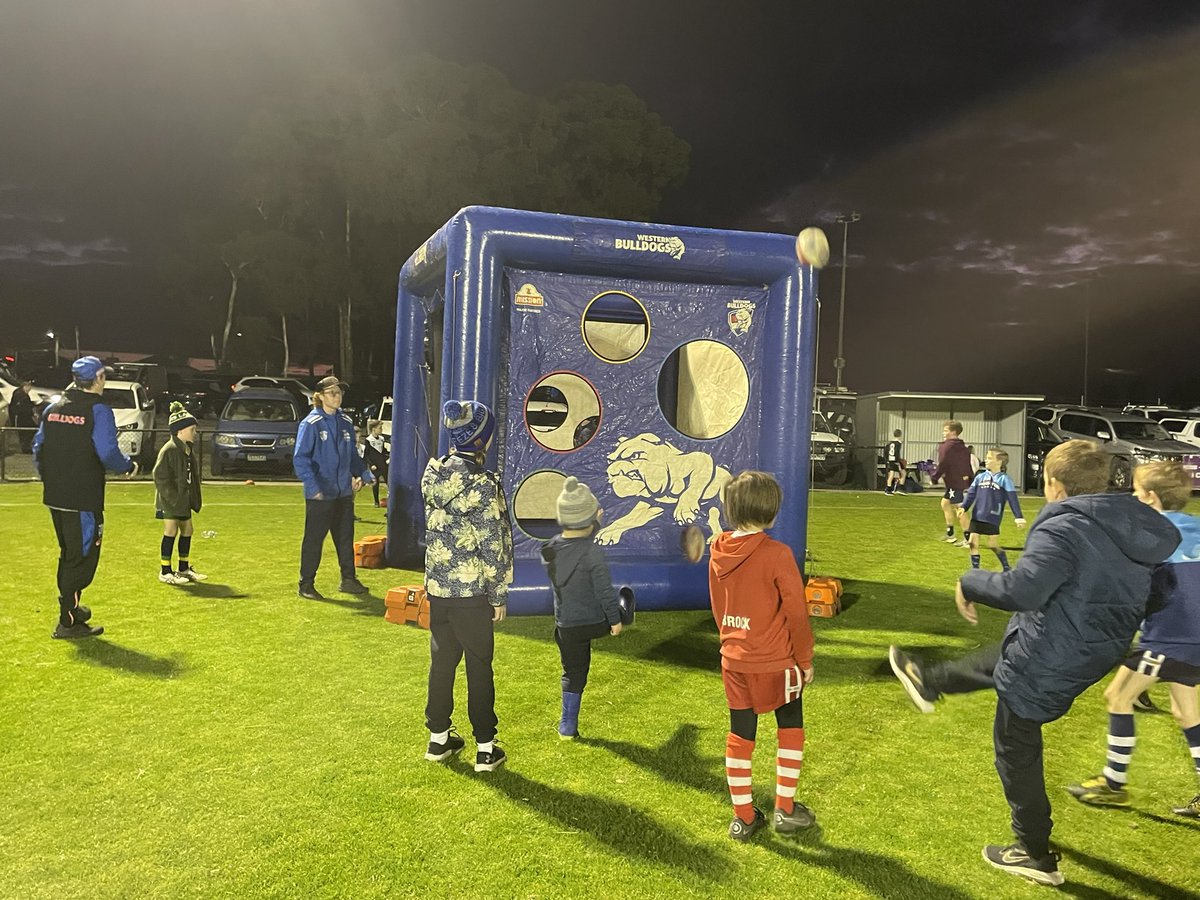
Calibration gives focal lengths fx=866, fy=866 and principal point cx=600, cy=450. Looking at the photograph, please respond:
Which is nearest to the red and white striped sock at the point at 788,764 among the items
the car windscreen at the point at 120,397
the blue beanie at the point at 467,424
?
the blue beanie at the point at 467,424

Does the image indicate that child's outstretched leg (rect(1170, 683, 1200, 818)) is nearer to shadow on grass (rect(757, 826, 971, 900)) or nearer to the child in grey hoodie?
shadow on grass (rect(757, 826, 971, 900))

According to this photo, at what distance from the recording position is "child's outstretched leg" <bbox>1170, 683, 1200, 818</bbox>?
3.79m

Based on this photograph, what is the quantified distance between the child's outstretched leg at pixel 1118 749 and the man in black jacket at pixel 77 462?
6.20m

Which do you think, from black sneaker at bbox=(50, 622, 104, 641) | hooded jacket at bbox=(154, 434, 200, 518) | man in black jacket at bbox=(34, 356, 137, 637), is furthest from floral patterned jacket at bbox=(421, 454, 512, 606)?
hooded jacket at bbox=(154, 434, 200, 518)

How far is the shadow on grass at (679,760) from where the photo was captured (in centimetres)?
404

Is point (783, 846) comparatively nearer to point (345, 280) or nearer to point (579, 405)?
point (579, 405)

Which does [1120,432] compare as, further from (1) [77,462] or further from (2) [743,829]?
(1) [77,462]

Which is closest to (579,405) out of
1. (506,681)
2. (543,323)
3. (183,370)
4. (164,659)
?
(543,323)

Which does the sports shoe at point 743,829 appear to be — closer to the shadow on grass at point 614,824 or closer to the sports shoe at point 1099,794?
the shadow on grass at point 614,824

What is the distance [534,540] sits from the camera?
7.17m

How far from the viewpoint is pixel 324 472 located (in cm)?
766

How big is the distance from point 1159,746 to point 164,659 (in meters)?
6.04

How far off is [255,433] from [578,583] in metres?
15.8

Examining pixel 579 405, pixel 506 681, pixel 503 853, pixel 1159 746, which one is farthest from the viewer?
pixel 579 405
